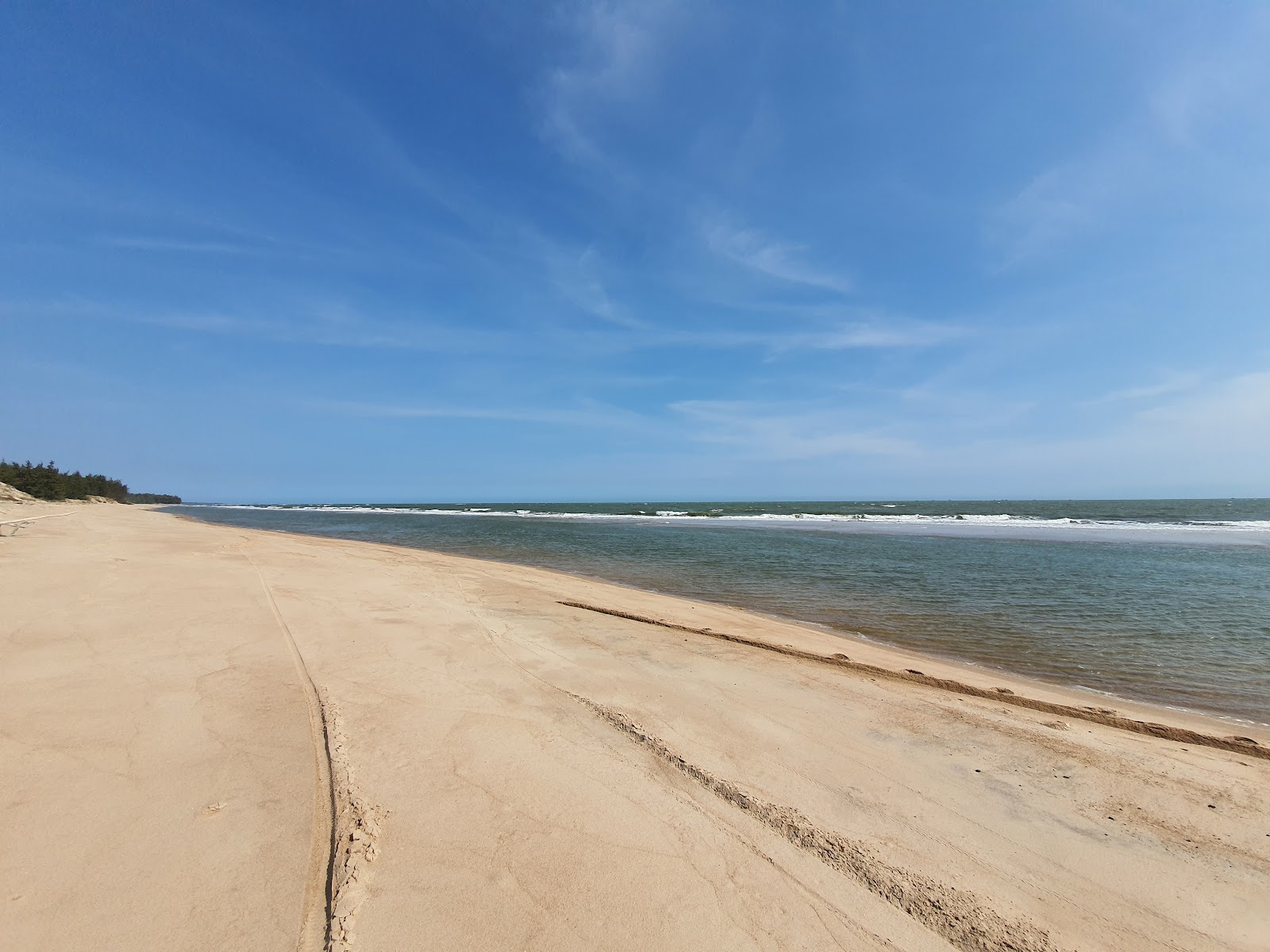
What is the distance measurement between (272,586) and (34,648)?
4.98 meters

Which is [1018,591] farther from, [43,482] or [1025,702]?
[43,482]

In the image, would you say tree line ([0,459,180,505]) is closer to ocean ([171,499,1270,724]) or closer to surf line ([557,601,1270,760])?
ocean ([171,499,1270,724])

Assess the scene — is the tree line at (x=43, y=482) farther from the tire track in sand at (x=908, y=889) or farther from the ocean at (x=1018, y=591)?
the tire track in sand at (x=908, y=889)

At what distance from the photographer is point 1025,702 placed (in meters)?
6.60

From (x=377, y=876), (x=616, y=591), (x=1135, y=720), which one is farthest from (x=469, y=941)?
(x=616, y=591)

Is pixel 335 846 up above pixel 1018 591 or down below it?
above

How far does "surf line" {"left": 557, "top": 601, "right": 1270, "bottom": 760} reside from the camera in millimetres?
5559

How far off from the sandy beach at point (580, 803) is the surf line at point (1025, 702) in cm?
5

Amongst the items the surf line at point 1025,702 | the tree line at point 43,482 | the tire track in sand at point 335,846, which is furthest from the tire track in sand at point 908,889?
the tree line at point 43,482

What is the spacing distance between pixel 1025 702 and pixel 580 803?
19.8ft

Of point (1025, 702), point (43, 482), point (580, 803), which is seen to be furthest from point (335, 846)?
point (43, 482)

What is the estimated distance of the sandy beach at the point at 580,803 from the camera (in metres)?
2.73

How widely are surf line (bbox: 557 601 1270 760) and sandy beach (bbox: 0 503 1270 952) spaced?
51 millimetres

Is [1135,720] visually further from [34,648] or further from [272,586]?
[272,586]
